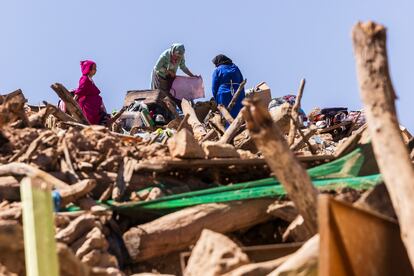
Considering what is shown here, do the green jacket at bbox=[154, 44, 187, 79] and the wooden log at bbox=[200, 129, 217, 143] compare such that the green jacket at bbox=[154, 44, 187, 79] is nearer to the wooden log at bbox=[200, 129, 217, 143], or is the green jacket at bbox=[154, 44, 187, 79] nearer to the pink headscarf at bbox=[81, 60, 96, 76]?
the pink headscarf at bbox=[81, 60, 96, 76]

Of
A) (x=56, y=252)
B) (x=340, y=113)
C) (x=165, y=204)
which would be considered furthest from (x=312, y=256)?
(x=340, y=113)

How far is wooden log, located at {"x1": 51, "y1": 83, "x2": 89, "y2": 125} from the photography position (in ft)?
50.7

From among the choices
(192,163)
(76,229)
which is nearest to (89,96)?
(192,163)

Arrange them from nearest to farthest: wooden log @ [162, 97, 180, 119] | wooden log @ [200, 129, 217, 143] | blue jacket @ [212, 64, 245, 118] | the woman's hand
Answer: wooden log @ [200, 129, 217, 143] → wooden log @ [162, 97, 180, 119] → blue jacket @ [212, 64, 245, 118] → the woman's hand

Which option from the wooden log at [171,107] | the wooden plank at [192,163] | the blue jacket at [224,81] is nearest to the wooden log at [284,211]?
the wooden plank at [192,163]

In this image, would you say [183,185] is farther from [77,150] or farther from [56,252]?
[56,252]

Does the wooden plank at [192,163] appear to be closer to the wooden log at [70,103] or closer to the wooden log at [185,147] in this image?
the wooden log at [185,147]

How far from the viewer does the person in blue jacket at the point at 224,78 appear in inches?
724

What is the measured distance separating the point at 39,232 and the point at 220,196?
10.8ft

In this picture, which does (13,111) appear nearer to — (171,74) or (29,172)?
(29,172)

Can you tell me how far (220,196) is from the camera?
33.2 ft

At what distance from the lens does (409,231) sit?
7316 millimetres

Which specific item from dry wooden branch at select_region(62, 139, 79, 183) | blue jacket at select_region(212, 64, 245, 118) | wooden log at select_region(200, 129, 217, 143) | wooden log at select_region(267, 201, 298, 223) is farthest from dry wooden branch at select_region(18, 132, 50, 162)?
blue jacket at select_region(212, 64, 245, 118)

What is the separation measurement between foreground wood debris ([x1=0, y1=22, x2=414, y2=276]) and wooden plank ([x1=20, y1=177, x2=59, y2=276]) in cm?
2
